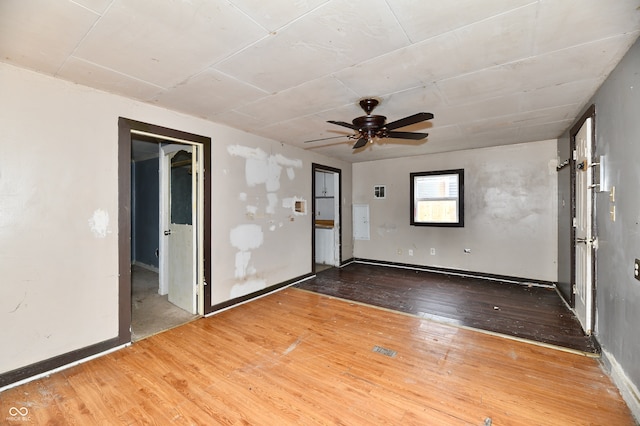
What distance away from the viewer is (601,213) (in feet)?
7.74

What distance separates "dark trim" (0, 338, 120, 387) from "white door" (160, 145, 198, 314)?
0.98 m

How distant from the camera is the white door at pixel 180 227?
3.41 metres

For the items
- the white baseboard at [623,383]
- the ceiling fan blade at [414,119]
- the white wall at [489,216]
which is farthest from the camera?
the white wall at [489,216]

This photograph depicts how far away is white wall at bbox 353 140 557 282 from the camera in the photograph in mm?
4477

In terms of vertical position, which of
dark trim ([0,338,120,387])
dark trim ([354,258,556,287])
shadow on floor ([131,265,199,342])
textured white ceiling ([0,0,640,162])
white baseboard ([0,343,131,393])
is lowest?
white baseboard ([0,343,131,393])

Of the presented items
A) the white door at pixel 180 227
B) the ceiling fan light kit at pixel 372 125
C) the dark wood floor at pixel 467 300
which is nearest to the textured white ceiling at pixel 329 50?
the ceiling fan light kit at pixel 372 125

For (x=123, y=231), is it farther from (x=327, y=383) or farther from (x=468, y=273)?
(x=468, y=273)

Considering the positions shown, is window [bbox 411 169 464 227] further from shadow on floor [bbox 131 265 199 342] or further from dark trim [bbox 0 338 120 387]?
dark trim [bbox 0 338 120 387]

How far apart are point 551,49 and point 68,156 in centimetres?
383

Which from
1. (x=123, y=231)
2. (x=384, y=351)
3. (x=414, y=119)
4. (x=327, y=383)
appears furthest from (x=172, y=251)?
(x=414, y=119)

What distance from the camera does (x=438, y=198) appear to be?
5.43 meters

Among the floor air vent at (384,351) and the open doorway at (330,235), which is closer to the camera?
the floor air vent at (384,351)

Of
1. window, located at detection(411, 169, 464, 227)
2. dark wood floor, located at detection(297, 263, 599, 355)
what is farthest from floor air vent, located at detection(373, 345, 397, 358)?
window, located at detection(411, 169, 464, 227)
